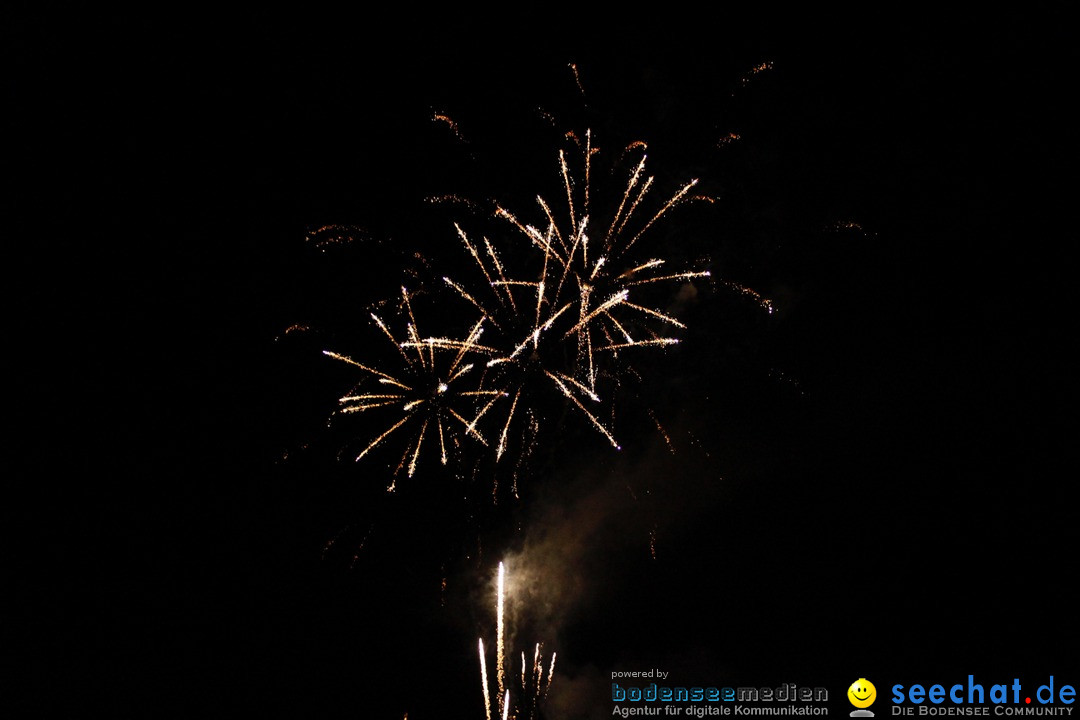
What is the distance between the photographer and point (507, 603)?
922 cm

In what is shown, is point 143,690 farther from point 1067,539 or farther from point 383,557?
point 1067,539

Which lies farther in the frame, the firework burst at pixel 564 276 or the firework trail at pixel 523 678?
the firework trail at pixel 523 678

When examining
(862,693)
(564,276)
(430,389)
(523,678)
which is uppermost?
(564,276)

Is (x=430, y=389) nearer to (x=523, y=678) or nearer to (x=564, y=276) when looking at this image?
(x=564, y=276)

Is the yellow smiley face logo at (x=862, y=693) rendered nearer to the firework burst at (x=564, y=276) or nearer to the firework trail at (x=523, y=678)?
the firework trail at (x=523, y=678)

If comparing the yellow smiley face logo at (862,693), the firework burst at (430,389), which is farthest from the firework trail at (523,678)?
the yellow smiley face logo at (862,693)

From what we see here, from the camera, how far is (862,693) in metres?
8.63

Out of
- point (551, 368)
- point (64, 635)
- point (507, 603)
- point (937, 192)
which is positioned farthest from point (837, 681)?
point (64, 635)

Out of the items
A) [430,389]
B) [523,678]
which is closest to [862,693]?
A: [523,678]

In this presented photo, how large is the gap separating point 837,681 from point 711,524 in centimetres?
356

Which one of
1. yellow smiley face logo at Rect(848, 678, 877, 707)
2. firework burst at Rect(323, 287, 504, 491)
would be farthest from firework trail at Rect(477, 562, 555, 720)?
yellow smiley face logo at Rect(848, 678, 877, 707)

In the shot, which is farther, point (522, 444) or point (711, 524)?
point (711, 524)

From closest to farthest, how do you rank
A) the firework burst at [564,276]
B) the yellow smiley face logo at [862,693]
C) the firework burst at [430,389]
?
1. the firework burst at [564,276]
2. the firework burst at [430,389]
3. the yellow smiley face logo at [862,693]

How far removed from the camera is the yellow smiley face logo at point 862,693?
848 centimetres
